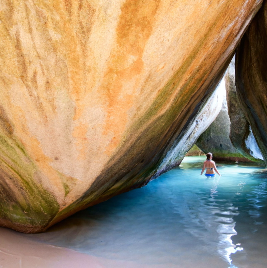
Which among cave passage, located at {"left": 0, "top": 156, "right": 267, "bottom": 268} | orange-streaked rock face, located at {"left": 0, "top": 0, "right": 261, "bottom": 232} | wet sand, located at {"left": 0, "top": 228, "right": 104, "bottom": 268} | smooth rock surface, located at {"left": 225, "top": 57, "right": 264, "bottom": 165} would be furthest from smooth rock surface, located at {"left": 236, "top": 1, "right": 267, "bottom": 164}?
wet sand, located at {"left": 0, "top": 228, "right": 104, "bottom": 268}

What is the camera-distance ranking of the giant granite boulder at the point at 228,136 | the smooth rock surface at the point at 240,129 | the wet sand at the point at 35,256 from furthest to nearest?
the giant granite boulder at the point at 228,136
the smooth rock surface at the point at 240,129
the wet sand at the point at 35,256

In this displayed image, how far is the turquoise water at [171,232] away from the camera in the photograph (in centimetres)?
261

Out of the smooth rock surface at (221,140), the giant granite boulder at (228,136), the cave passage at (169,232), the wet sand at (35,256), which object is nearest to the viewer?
the wet sand at (35,256)

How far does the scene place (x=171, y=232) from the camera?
328cm

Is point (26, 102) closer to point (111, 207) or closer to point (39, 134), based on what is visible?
point (39, 134)

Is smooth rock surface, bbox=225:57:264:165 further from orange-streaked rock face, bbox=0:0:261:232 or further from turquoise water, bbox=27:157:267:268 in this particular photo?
orange-streaked rock face, bbox=0:0:261:232

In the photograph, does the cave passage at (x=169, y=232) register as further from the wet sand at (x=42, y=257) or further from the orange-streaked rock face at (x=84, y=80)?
the orange-streaked rock face at (x=84, y=80)

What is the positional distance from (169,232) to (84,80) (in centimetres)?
219

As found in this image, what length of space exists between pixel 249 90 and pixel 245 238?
304cm

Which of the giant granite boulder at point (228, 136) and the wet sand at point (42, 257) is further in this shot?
the giant granite boulder at point (228, 136)

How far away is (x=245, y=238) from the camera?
3.04 meters

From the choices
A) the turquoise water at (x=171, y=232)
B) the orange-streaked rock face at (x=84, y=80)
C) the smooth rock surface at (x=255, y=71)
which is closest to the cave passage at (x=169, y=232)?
the turquoise water at (x=171, y=232)

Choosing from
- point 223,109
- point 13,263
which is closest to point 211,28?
point 13,263

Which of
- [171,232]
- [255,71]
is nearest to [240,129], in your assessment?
[255,71]
